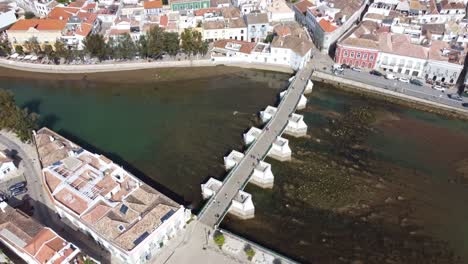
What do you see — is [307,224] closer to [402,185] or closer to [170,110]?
[402,185]

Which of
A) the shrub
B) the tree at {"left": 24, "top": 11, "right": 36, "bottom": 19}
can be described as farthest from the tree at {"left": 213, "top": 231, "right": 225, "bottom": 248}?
the tree at {"left": 24, "top": 11, "right": 36, "bottom": 19}

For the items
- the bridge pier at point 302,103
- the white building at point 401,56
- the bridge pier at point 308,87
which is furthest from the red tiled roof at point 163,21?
the white building at point 401,56

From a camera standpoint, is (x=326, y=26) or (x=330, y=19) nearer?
(x=326, y=26)

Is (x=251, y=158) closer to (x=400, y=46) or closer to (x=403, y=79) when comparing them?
(x=403, y=79)

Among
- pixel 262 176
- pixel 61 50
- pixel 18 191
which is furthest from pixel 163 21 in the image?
pixel 18 191

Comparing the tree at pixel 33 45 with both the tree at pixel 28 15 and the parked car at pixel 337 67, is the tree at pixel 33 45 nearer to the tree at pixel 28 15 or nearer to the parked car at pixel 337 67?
the tree at pixel 28 15

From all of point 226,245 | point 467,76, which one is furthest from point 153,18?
point 467,76
